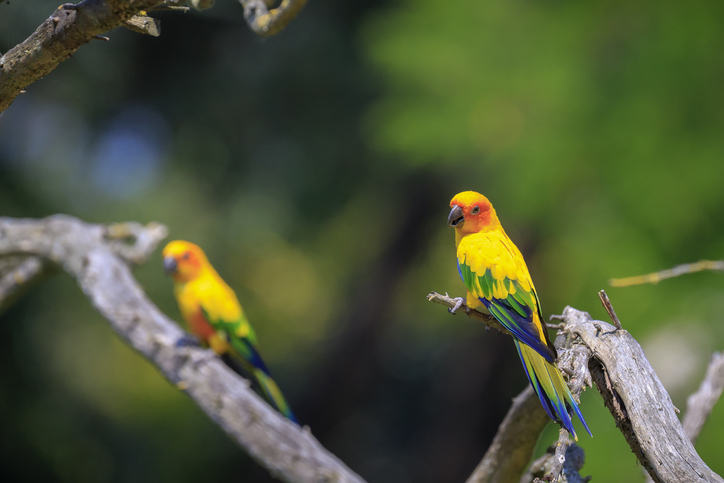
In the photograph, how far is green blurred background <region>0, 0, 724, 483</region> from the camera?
4695mm

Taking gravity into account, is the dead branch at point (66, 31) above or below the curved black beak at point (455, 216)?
below

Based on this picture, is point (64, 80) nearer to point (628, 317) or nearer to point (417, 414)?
point (417, 414)

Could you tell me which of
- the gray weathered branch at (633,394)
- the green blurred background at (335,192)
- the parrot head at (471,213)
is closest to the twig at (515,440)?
the gray weathered branch at (633,394)

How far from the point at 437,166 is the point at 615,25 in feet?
7.07

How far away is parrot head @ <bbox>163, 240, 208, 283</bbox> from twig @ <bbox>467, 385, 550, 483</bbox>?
291 centimetres

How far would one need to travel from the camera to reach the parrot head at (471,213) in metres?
1.62

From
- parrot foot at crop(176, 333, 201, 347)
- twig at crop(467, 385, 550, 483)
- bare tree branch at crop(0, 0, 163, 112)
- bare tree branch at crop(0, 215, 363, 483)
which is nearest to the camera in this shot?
bare tree branch at crop(0, 0, 163, 112)

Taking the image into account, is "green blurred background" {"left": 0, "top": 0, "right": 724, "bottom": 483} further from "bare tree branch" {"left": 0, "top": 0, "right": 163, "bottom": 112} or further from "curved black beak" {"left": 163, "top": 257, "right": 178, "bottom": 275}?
"bare tree branch" {"left": 0, "top": 0, "right": 163, "bottom": 112}

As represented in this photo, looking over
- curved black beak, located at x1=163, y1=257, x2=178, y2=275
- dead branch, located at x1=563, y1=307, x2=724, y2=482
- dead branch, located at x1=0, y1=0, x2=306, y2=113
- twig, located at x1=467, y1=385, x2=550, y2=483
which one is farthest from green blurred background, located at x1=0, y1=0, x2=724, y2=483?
dead branch, located at x1=0, y1=0, x2=306, y2=113

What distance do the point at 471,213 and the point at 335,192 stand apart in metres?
6.95

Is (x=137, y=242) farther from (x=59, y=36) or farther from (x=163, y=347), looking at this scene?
(x=59, y=36)

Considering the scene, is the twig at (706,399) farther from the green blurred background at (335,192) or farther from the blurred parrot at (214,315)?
the blurred parrot at (214,315)

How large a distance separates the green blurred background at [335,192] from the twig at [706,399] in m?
1.60

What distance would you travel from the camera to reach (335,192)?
8.52 metres
